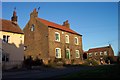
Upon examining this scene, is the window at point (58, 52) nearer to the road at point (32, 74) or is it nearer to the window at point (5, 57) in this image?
the window at point (5, 57)

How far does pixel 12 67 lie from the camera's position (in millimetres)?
31906

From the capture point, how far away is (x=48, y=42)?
132ft

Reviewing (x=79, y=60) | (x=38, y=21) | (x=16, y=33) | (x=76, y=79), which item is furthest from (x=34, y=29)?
(x=76, y=79)

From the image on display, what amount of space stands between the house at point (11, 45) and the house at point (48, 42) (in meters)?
6.85

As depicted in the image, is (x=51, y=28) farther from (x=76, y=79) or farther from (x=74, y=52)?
(x=76, y=79)

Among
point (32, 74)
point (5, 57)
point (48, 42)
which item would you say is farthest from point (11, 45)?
point (32, 74)

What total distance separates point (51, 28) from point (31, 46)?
6335 mm

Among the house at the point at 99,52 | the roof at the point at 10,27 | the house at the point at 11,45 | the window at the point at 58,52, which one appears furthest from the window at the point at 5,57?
the house at the point at 99,52

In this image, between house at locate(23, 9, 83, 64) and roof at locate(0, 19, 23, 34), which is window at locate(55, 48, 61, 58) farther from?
roof at locate(0, 19, 23, 34)

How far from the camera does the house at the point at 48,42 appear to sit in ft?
133

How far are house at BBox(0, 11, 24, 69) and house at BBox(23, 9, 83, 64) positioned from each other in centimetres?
685

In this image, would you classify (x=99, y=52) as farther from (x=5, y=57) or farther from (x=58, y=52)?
(x=5, y=57)

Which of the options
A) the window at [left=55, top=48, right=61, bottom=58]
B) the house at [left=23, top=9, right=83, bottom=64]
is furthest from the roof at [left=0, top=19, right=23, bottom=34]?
the window at [left=55, top=48, right=61, bottom=58]

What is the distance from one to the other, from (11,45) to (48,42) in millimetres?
9451
